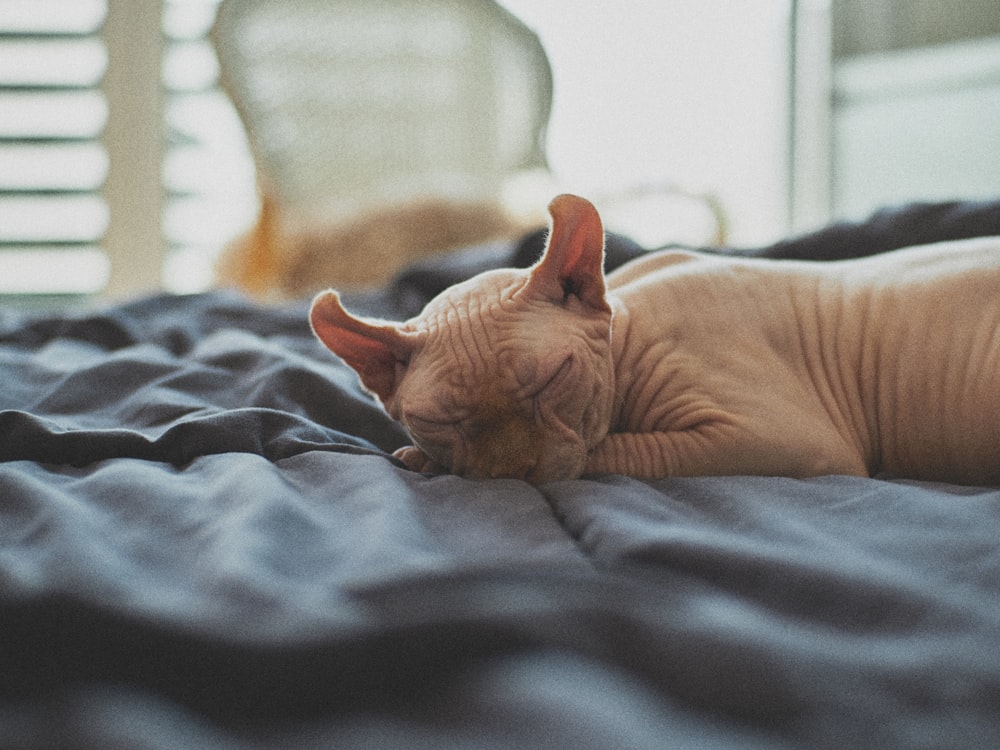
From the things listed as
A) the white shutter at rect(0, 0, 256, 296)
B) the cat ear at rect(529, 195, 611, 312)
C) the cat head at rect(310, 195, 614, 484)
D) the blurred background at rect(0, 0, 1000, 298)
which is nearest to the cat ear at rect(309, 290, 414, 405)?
the cat head at rect(310, 195, 614, 484)

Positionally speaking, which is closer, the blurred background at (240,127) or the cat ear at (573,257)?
the cat ear at (573,257)

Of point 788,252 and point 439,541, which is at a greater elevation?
point 788,252

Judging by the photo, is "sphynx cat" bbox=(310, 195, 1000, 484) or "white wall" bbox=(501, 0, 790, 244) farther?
"white wall" bbox=(501, 0, 790, 244)

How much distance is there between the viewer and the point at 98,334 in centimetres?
192

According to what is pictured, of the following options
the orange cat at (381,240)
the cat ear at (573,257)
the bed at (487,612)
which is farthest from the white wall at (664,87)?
the bed at (487,612)

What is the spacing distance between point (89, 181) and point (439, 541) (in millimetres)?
4515

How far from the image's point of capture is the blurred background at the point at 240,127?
4484 millimetres

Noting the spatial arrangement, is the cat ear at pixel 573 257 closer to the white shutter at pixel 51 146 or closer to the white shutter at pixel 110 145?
the white shutter at pixel 110 145

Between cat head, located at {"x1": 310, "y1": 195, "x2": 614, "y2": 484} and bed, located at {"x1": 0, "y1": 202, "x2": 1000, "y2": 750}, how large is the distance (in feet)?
0.37

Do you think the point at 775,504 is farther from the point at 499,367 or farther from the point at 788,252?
the point at 788,252

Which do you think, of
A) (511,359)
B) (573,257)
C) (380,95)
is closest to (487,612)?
(511,359)

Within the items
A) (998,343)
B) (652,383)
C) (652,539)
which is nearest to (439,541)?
(652,539)

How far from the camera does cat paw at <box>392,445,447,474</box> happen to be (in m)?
1.13

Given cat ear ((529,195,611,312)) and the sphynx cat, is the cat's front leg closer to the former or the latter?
the sphynx cat
